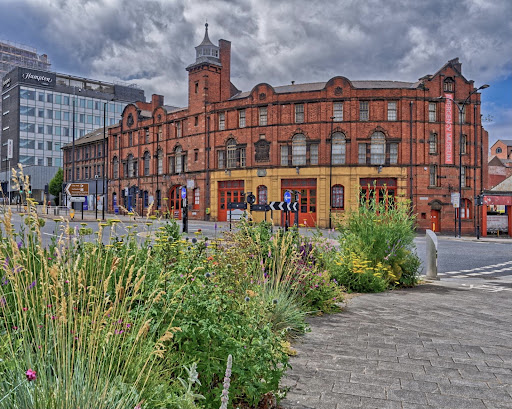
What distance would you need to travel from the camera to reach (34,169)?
82938 mm

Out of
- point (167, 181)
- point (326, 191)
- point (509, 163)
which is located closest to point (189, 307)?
point (326, 191)

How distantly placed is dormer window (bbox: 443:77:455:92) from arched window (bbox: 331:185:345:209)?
40.5 ft

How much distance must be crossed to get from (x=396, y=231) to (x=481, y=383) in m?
5.22

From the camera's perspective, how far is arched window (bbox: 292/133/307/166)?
39156 millimetres

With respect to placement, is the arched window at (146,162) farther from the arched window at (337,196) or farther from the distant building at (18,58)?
the distant building at (18,58)

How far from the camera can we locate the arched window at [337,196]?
3784 centimetres

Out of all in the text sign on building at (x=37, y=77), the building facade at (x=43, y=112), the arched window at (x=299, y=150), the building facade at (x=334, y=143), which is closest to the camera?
the building facade at (x=334, y=143)

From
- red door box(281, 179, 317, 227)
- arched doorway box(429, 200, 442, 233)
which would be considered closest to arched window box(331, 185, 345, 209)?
red door box(281, 179, 317, 227)

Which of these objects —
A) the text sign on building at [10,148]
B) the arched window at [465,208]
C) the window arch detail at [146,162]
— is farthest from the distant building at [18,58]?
the arched window at [465,208]

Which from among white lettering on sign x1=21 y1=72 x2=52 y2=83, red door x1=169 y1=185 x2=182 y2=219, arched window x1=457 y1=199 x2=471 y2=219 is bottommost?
arched window x1=457 y1=199 x2=471 y2=219

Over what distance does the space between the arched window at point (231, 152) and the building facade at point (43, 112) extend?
51687 millimetres

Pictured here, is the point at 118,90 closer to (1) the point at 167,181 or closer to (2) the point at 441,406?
(1) the point at 167,181

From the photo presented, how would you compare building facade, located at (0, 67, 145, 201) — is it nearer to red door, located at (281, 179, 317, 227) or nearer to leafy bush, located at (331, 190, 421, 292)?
red door, located at (281, 179, 317, 227)

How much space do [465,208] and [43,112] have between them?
80.9 metres
